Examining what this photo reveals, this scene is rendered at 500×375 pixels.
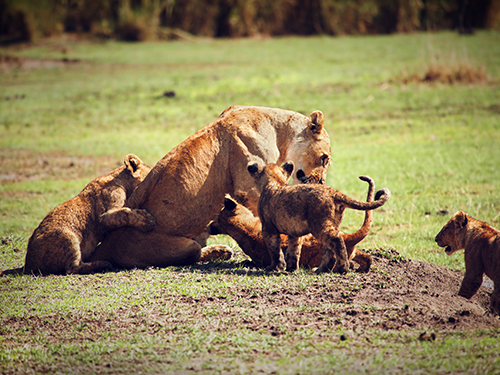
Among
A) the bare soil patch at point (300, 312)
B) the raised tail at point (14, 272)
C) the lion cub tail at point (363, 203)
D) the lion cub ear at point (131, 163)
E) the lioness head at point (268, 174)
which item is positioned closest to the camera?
the bare soil patch at point (300, 312)

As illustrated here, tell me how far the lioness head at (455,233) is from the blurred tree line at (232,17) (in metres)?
25.4

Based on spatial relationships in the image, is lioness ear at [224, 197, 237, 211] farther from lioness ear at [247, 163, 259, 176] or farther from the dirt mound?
the dirt mound

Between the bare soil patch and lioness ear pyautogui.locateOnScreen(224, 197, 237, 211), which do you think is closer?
the bare soil patch

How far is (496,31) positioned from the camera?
95.2 ft

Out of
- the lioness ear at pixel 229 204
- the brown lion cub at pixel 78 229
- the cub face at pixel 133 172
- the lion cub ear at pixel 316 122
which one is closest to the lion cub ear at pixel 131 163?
the cub face at pixel 133 172

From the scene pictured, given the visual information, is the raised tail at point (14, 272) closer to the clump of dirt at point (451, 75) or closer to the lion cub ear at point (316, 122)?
the lion cub ear at point (316, 122)

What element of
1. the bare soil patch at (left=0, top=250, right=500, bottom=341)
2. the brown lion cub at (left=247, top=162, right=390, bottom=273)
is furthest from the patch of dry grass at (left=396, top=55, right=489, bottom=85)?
the bare soil patch at (left=0, top=250, right=500, bottom=341)

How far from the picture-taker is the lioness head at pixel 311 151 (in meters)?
7.32

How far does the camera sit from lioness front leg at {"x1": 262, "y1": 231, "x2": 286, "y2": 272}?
6.41 meters

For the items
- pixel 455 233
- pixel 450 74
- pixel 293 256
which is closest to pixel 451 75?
pixel 450 74

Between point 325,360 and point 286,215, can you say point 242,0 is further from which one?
point 325,360

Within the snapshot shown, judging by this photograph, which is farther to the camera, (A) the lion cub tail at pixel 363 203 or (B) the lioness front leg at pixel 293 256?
(B) the lioness front leg at pixel 293 256

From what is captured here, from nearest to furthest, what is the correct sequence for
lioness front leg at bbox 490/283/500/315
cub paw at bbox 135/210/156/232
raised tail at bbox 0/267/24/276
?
lioness front leg at bbox 490/283/500/315
cub paw at bbox 135/210/156/232
raised tail at bbox 0/267/24/276

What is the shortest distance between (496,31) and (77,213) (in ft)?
88.6
